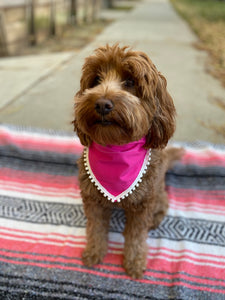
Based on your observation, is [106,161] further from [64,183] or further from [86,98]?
[64,183]

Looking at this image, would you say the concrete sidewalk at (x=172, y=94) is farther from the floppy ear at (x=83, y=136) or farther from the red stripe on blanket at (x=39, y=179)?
the floppy ear at (x=83, y=136)

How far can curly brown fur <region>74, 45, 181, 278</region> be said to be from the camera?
159 centimetres

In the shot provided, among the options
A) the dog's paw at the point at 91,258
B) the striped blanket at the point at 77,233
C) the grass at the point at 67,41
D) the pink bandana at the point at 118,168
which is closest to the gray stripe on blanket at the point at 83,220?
the striped blanket at the point at 77,233

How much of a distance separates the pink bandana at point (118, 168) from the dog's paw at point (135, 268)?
0.52m

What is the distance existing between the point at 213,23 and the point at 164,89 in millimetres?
10979

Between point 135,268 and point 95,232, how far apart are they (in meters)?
0.40

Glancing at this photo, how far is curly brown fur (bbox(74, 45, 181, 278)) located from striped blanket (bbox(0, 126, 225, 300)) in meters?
0.14

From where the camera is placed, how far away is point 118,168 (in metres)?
1.91

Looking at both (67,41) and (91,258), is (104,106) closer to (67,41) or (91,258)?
(91,258)

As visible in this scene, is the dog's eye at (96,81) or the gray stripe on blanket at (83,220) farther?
the gray stripe on blanket at (83,220)

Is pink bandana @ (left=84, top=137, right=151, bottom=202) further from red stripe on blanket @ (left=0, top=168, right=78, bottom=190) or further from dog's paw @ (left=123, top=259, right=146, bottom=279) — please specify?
red stripe on blanket @ (left=0, top=168, right=78, bottom=190)

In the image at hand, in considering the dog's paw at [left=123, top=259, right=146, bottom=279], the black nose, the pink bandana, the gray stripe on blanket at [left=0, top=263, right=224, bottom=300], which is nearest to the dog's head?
the black nose

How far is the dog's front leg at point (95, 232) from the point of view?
6.95 feet

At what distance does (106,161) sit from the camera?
1.92 meters
